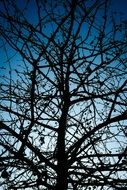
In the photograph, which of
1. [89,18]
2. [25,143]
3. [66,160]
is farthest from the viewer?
[89,18]

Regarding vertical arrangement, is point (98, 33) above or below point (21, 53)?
above

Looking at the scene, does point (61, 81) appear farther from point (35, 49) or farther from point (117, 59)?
point (117, 59)

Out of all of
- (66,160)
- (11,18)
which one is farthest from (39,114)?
(11,18)

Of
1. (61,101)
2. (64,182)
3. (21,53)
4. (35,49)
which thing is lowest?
(64,182)

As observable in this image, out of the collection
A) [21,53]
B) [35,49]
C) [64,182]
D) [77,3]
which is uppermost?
[77,3]

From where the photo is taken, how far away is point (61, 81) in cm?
567

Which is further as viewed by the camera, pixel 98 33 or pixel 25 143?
pixel 98 33

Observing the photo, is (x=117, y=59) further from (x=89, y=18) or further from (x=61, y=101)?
(x=61, y=101)

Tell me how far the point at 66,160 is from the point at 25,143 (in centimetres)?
82

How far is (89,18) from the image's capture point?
553 centimetres

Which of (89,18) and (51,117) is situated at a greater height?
(89,18)

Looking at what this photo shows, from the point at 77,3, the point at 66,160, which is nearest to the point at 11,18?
the point at 77,3

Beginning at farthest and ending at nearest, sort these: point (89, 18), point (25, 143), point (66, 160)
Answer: point (89, 18), point (66, 160), point (25, 143)

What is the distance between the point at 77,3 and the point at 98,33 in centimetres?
83
